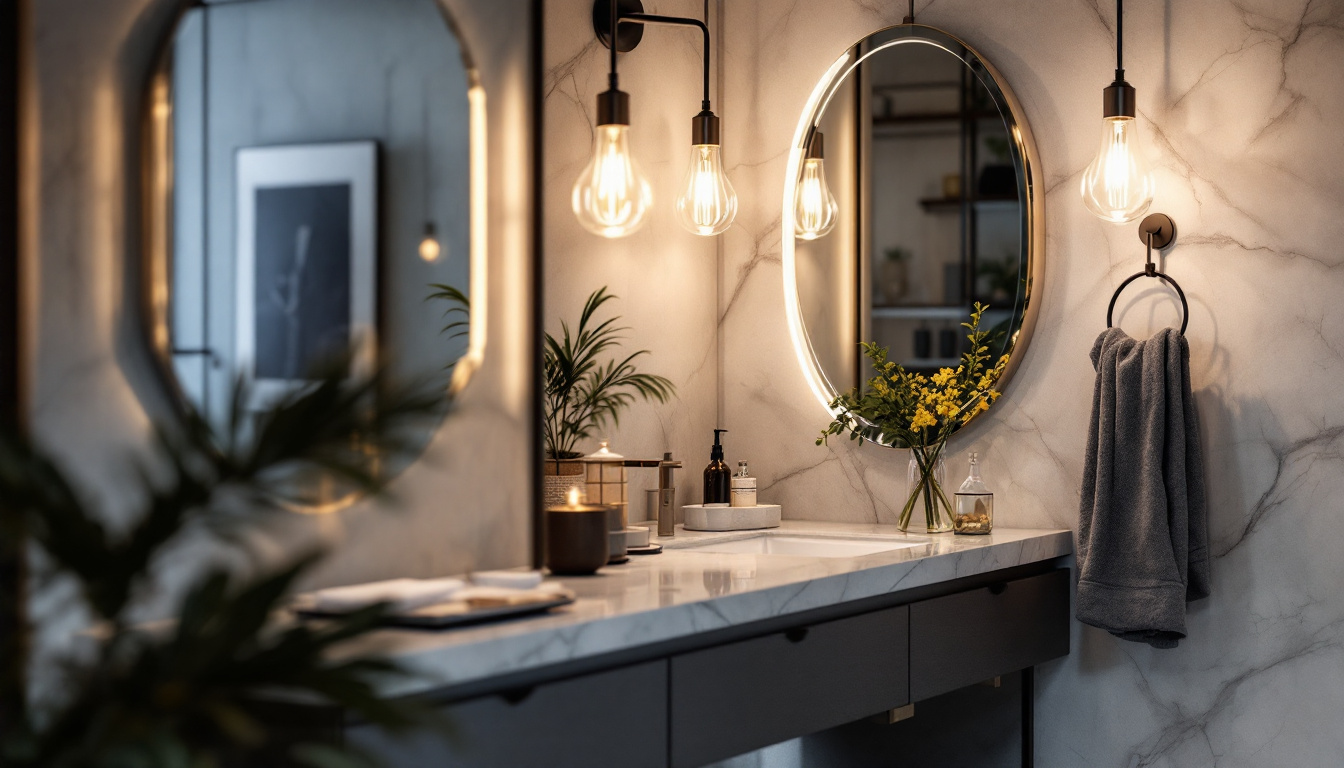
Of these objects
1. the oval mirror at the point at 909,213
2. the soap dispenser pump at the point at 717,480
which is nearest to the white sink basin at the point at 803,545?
the soap dispenser pump at the point at 717,480

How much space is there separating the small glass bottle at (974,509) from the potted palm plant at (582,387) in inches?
25.2

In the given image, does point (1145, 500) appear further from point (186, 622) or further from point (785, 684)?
point (186, 622)

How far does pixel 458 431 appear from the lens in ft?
5.98

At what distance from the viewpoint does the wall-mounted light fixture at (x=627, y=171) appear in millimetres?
2059

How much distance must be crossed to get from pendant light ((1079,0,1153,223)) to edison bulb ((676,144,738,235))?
71cm

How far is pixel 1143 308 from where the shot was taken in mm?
2527

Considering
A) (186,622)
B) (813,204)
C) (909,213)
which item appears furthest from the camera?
(813,204)

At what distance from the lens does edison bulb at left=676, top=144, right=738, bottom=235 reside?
2641 millimetres

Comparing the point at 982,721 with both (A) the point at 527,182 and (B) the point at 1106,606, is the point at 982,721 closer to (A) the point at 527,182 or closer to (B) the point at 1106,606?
(B) the point at 1106,606

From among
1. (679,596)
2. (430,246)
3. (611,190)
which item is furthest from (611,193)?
(679,596)

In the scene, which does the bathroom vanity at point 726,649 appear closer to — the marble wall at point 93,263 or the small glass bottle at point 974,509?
→ the small glass bottle at point 974,509

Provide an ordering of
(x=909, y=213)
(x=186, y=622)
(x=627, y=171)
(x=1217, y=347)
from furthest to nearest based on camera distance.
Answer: (x=909, y=213), (x=1217, y=347), (x=627, y=171), (x=186, y=622)

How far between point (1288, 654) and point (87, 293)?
2.14 metres

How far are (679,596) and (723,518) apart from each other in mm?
1009
